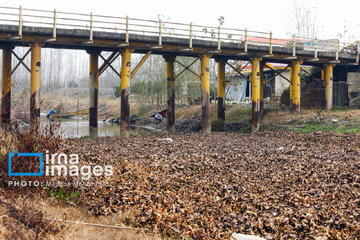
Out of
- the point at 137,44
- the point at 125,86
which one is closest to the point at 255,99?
the point at 137,44

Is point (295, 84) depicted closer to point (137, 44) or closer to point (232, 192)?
point (137, 44)

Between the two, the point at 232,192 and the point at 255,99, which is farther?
the point at 255,99

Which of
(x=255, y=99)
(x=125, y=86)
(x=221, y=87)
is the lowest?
(x=255, y=99)

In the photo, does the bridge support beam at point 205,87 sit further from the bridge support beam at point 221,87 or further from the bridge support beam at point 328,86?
the bridge support beam at point 328,86

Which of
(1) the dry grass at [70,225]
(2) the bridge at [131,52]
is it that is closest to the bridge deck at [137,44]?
(2) the bridge at [131,52]

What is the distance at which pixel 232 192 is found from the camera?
858cm

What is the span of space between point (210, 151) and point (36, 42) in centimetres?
945

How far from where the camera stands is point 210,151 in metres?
13.9

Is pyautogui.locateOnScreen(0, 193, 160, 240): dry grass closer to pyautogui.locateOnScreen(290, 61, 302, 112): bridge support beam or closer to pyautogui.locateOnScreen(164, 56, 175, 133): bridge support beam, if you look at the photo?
pyautogui.locateOnScreen(164, 56, 175, 133): bridge support beam

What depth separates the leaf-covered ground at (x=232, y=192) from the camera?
6.75 m

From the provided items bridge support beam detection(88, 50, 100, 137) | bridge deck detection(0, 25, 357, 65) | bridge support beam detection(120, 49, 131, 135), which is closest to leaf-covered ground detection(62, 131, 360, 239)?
bridge support beam detection(120, 49, 131, 135)

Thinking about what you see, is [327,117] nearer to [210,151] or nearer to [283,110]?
[283,110]

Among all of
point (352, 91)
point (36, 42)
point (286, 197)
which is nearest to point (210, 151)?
point (286, 197)

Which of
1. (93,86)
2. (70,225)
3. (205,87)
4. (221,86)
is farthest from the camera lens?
(221,86)
